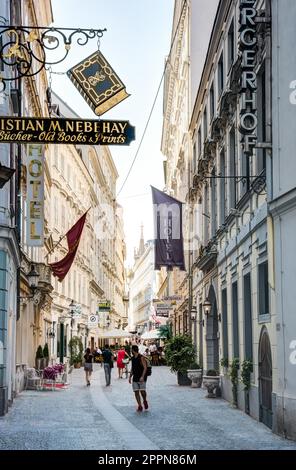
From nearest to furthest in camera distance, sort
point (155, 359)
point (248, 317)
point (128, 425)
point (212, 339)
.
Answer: point (128, 425), point (248, 317), point (212, 339), point (155, 359)

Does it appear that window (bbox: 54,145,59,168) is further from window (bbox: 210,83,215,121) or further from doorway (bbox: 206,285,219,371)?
doorway (bbox: 206,285,219,371)

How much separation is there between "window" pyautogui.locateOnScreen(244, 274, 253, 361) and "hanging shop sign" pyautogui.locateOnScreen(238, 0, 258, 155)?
15.8ft

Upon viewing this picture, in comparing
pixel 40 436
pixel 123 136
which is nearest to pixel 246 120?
pixel 123 136

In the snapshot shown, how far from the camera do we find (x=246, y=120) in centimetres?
1638

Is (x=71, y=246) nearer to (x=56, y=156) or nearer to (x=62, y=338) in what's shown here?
(x=56, y=156)

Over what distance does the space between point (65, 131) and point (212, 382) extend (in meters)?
13.9

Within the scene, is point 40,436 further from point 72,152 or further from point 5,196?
point 72,152

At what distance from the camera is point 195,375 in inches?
1162

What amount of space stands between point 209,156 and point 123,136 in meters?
15.7

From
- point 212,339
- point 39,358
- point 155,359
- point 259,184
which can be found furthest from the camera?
point 155,359

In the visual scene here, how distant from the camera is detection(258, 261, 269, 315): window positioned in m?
17.6

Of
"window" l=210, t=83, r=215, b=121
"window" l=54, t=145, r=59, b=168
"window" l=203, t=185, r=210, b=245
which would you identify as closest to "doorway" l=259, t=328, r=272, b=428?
"window" l=203, t=185, r=210, b=245

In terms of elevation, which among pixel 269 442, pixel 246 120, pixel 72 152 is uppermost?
pixel 72 152

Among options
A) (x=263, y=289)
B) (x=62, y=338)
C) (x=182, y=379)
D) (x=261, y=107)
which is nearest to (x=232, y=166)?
(x=261, y=107)
